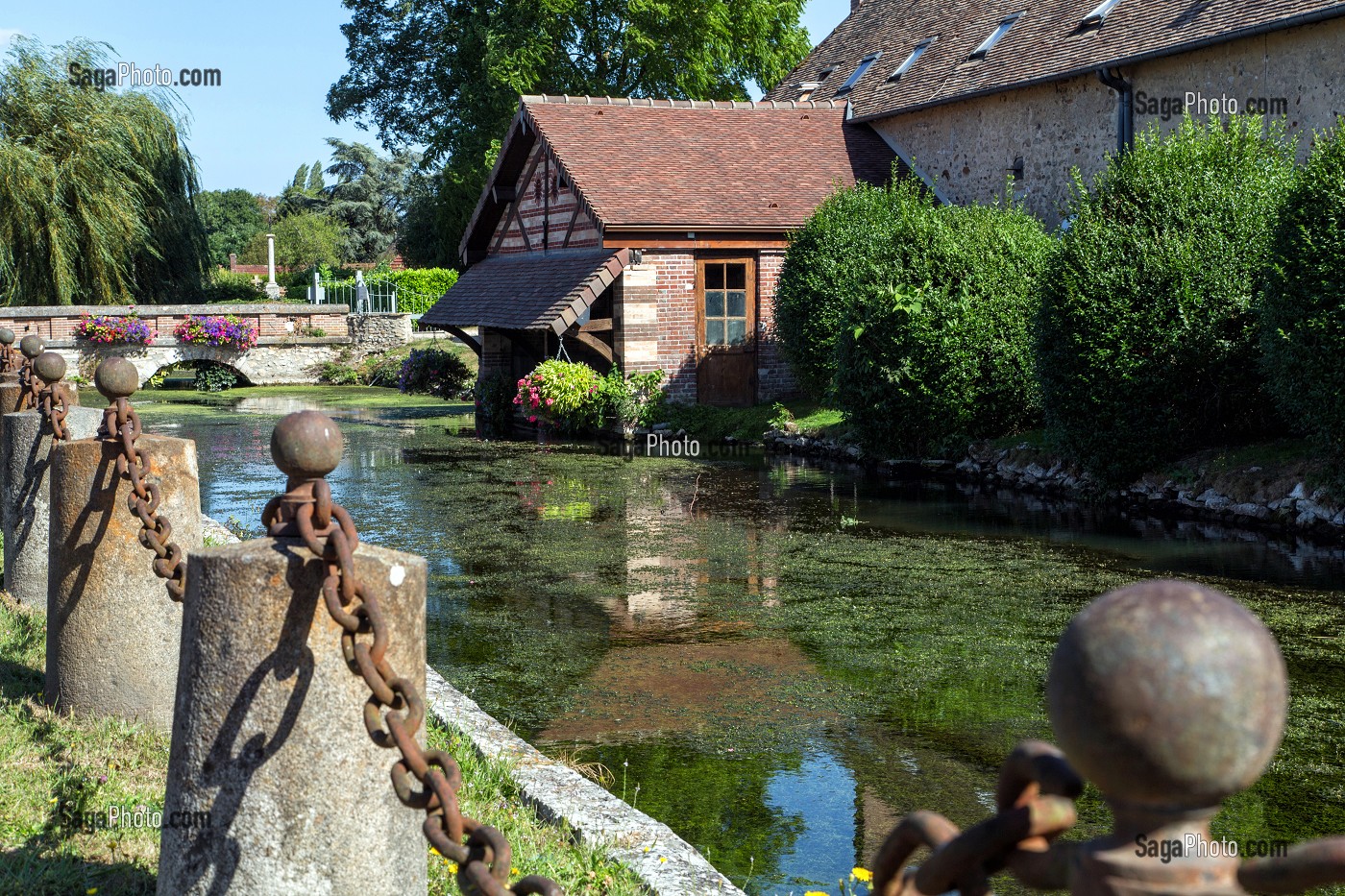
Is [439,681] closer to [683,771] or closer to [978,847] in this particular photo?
[683,771]

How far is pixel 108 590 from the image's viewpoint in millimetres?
4488

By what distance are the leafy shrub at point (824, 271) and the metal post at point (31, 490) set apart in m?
12.1

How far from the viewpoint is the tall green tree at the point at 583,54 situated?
30.6 meters

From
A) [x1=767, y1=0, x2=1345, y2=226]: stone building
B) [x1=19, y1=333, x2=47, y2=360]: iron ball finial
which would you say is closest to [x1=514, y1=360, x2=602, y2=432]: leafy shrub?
[x1=767, y1=0, x2=1345, y2=226]: stone building

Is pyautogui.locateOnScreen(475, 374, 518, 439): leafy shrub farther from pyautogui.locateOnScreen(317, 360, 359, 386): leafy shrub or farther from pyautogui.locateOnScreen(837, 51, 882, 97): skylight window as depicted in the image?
pyautogui.locateOnScreen(317, 360, 359, 386): leafy shrub

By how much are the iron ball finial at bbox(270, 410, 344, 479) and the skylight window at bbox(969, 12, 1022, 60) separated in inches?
834

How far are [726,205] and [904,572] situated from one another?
39.4 feet

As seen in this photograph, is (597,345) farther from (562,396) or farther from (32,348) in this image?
Result: (32,348)

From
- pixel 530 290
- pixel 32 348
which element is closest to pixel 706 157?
pixel 530 290

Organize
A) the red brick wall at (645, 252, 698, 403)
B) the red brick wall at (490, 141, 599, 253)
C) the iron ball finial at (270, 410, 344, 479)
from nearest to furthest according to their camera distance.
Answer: the iron ball finial at (270, 410, 344, 479)
the red brick wall at (645, 252, 698, 403)
the red brick wall at (490, 141, 599, 253)

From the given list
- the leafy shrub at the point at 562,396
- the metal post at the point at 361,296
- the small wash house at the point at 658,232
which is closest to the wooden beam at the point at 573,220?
the small wash house at the point at 658,232

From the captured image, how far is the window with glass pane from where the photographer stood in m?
20.7

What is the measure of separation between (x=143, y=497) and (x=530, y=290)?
56.1 feet

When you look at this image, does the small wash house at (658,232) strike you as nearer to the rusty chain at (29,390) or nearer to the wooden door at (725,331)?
the wooden door at (725,331)
